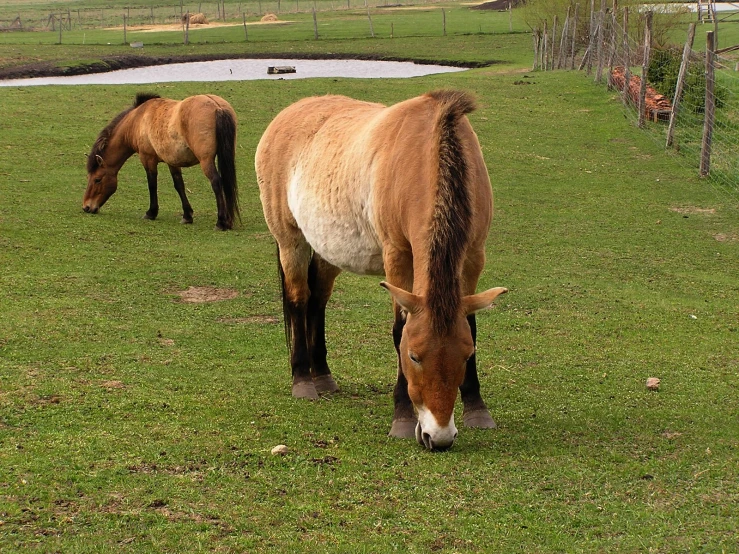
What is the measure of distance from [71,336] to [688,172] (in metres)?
11.6

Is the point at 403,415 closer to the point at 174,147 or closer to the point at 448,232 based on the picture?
the point at 448,232

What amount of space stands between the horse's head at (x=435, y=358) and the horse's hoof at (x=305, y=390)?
1799mm

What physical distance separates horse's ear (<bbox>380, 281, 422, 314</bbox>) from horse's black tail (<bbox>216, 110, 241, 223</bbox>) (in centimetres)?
843

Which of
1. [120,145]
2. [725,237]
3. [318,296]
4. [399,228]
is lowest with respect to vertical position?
[725,237]

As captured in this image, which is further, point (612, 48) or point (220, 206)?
point (612, 48)

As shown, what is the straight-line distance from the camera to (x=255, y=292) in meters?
9.83

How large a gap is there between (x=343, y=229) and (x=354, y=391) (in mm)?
1375

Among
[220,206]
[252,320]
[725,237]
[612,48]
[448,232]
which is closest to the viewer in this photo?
[448,232]

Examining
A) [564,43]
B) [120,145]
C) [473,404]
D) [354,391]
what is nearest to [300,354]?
[354,391]

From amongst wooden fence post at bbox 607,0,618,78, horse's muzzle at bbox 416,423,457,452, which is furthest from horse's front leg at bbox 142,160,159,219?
wooden fence post at bbox 607,0,618,78

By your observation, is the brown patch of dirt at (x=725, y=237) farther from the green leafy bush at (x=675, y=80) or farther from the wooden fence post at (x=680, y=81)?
the green leafy bush at (x=675, y=80)

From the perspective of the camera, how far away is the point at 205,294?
31.9 feet

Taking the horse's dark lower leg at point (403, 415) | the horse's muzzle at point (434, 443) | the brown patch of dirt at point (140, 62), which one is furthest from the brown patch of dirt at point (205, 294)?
the brown patch of dirt at point (140, 62)

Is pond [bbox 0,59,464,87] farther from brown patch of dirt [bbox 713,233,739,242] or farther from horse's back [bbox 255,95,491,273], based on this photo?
horse's back [bbox 255,95,491,273]
